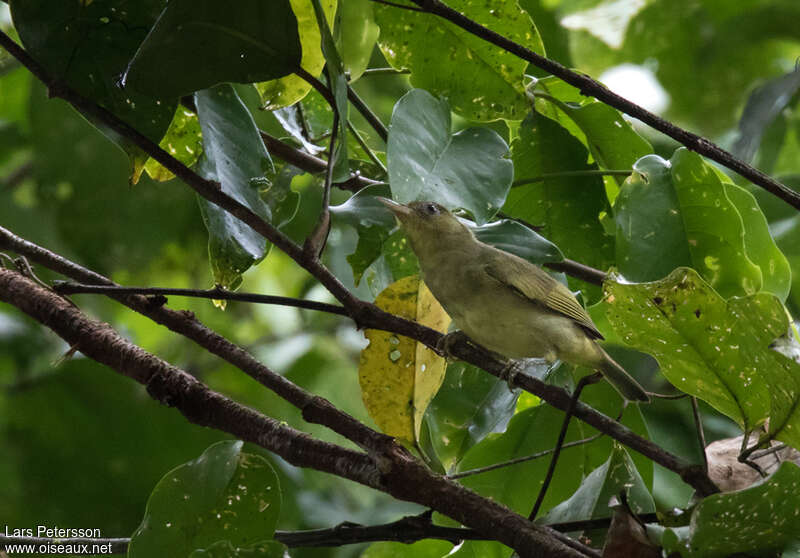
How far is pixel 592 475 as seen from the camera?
1.76 m

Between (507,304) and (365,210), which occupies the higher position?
(365,210)

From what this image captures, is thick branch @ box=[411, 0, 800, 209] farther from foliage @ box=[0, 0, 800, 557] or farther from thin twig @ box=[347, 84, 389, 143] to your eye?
thin twig @ box=[347, 84, 389, 143]

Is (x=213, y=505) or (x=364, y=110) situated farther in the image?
(x=364, y=110)

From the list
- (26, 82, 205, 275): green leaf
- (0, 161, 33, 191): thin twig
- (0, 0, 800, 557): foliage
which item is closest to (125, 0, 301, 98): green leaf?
(0, 0, 800, 557): foliage

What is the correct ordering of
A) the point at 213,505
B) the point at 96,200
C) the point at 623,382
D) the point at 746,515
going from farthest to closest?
1. the point at 96,200
2. the point at 623,382
3. the point at 213,505
4. the point at 746,515

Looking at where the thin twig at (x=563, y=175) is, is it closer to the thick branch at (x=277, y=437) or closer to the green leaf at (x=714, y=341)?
the green leaf at (x=714, y=341)

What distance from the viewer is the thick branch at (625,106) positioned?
165 centimetres

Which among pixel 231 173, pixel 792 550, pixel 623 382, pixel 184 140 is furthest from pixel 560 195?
pixel 792 550

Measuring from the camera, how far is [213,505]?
168 centimetres

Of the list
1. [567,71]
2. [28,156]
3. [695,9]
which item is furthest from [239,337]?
[567,71]

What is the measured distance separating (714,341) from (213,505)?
0.93m

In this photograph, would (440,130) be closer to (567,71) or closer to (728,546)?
(567,71)

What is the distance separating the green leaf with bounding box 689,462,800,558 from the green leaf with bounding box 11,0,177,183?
1232mm

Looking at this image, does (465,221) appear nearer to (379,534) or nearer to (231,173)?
(231,173)
